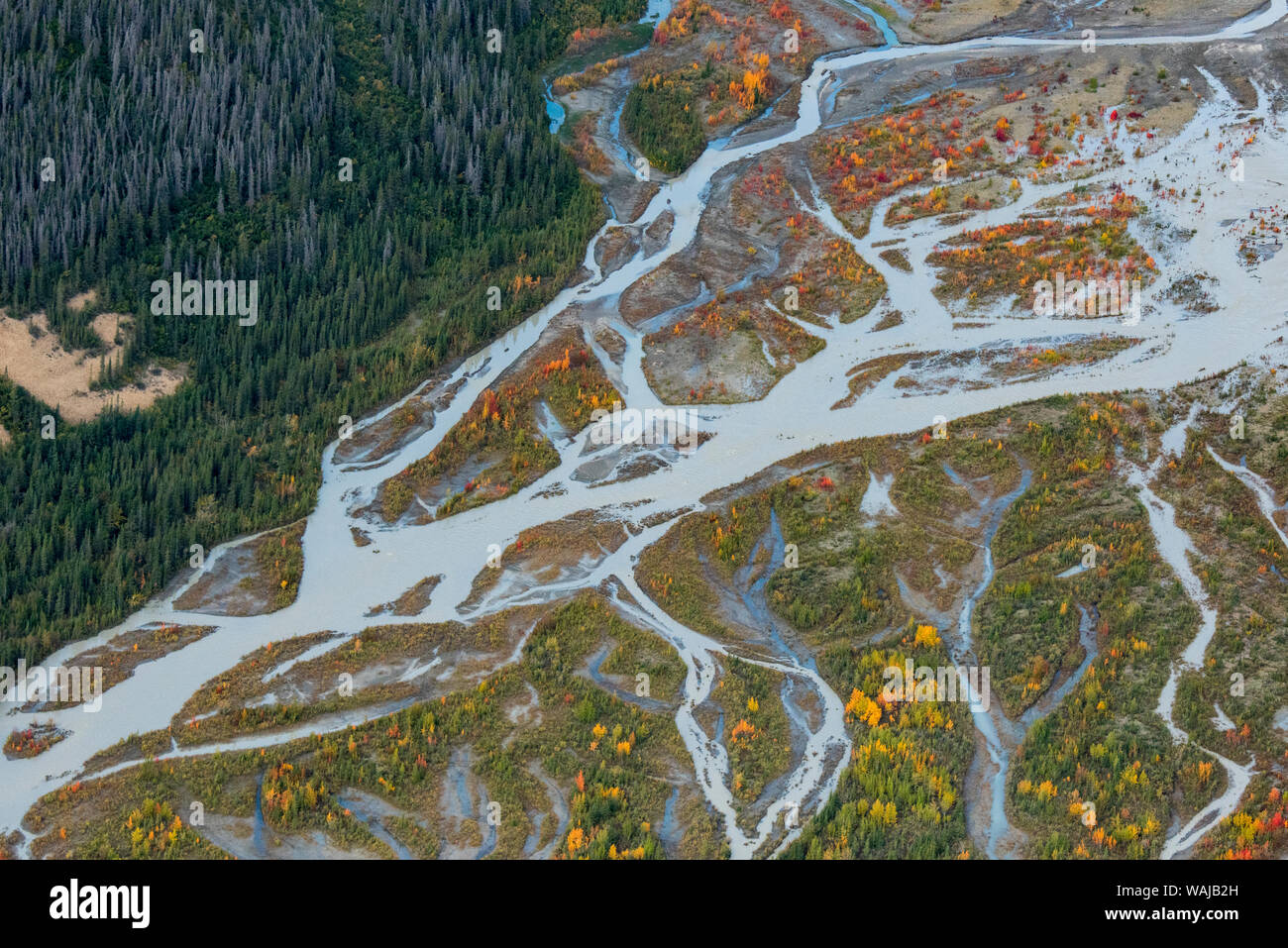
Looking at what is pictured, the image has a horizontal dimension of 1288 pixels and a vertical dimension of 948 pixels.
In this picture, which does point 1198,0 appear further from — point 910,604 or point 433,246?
point 910,604

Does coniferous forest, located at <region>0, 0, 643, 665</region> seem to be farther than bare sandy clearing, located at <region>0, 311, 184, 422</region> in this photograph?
No

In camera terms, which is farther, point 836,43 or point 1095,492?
point 836,43

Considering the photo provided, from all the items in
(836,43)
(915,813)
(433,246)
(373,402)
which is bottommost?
(915,813)

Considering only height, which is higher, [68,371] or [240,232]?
[240,232]

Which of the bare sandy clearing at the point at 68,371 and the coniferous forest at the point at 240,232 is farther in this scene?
the bare sandy clearing at the point at 68,371

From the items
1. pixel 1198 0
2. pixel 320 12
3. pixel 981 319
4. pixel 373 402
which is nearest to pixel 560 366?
pixel 373 402

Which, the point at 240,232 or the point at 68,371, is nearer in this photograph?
the point at 68,371
